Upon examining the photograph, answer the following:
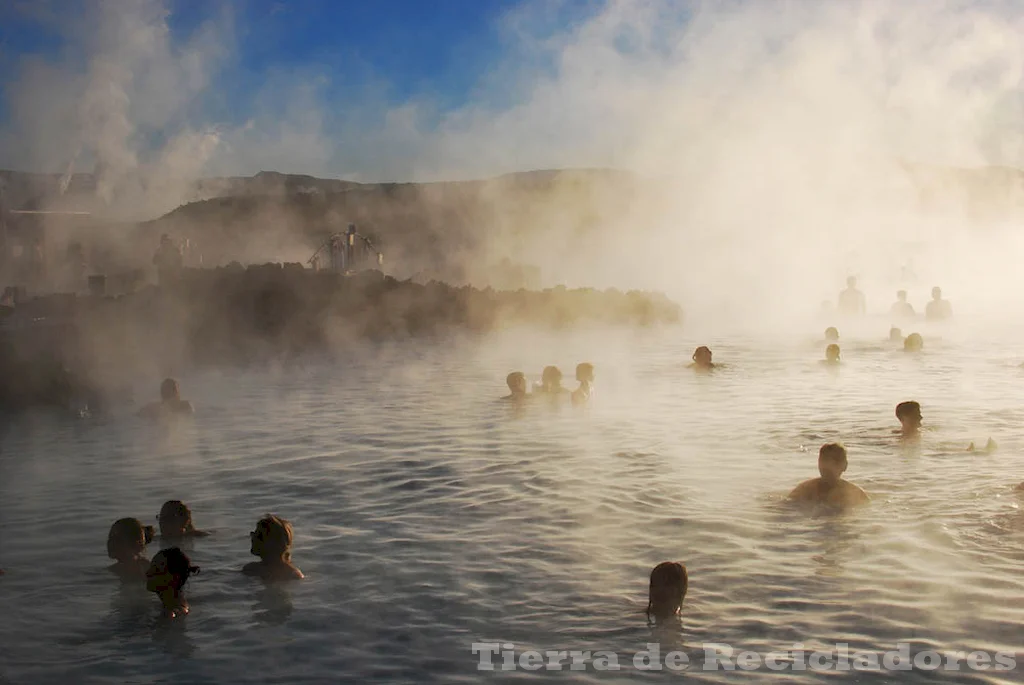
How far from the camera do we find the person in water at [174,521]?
8.30 metres

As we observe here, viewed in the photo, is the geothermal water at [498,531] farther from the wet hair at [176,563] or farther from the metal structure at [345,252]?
the metal structure at [345,252]

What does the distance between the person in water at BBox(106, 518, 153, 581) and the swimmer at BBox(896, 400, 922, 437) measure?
357 inches

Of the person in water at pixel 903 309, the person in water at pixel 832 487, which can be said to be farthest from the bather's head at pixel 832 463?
the person in water at pixel 903 309

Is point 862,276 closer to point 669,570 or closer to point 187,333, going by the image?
point 187,333

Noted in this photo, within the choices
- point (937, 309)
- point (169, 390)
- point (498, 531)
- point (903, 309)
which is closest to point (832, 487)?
point (498, 531)

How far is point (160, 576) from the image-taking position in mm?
6527

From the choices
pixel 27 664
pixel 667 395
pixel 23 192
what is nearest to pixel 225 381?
pixel 667 395

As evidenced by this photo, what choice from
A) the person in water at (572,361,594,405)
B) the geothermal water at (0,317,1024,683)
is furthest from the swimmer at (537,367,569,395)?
the geothermal water at (0,317,1024,683)

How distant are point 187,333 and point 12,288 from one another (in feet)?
12.6

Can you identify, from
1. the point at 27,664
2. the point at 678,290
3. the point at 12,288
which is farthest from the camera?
the point at 678,290

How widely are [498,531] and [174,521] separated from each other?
2.63 meters

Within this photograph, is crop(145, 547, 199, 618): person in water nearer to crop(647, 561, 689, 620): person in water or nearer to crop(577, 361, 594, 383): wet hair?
crop(647, 561, 689, 620): person in water

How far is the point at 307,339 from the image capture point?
25.2 m

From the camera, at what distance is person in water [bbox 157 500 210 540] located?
8.30 metres
